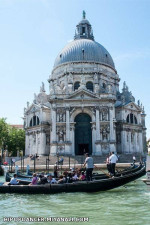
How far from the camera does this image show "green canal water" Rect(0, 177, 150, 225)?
346 inches

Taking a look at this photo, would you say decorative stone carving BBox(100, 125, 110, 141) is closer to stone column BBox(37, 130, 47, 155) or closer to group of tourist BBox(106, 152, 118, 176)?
stone column BBox(37, 130, 47, 155)

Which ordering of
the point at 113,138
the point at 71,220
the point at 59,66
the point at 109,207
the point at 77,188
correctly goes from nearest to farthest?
1. the point at 71,220
2. the point at 109,207
3. the point at 77,188
4. the point at 113,138
5. the point at 59,66

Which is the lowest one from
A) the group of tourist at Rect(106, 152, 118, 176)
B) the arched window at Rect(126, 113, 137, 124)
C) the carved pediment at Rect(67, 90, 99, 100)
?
Answer: the group of tourist at Rect(106, 152, 118, 176)

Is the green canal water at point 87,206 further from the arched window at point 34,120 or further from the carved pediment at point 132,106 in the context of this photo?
the arched window at point 34,120

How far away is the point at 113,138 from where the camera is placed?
3744cm

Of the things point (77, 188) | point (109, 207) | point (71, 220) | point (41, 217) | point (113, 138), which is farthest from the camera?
point (113, 138)

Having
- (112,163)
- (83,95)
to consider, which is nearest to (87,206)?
(112,163)

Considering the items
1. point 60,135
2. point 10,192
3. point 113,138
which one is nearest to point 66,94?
point 60,135

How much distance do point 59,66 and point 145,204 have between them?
38.7m

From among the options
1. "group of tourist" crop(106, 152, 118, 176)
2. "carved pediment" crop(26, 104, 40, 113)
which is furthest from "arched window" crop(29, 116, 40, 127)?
"group of tourist" crop(106, 152, 118, 176)

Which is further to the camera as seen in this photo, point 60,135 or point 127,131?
point 127,131

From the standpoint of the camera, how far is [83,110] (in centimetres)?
3828

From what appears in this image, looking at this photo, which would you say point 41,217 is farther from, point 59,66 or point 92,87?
point 59,66

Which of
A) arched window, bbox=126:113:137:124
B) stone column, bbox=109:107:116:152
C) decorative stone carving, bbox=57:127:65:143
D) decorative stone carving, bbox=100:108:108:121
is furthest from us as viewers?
arched window, bbox=126:113:137:124
